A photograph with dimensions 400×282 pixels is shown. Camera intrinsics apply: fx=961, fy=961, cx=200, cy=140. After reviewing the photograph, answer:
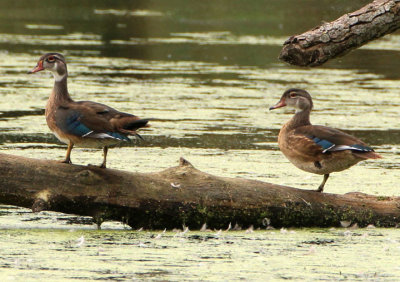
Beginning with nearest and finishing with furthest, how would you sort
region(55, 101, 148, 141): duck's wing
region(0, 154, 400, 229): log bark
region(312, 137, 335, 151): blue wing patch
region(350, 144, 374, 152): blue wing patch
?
region(0, 154, 400, 229): log bark, region(55, 101, 148, 141): duck's wing, region(350, 144, 374, 152): blue wing patch, region(312, 137, 335, 151): blue wing patch

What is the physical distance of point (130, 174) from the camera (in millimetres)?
6910

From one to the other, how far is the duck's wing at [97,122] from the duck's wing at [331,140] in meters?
1.37

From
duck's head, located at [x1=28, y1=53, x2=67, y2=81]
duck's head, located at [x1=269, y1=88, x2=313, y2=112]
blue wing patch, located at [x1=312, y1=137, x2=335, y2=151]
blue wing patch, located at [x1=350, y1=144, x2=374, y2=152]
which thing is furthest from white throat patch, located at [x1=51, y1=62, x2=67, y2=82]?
blue wing patch, located at [x1=350, y1=144, x2=374, y2=152]

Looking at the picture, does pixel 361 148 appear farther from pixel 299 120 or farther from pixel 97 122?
pixel 97 122

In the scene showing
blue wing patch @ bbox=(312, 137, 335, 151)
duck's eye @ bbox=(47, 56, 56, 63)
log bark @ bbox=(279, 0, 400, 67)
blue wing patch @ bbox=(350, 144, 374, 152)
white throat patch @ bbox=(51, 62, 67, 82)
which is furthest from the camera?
duck's eye @ bbox=(47, 56, 56, 63)

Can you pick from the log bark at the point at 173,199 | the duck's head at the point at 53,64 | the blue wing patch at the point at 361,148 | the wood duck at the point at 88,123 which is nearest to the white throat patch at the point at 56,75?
the duck's head at the point at 53,64

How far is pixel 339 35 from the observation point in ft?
20.6

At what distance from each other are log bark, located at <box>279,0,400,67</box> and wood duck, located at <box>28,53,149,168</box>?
125 cm

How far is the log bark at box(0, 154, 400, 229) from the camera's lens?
6668 mm

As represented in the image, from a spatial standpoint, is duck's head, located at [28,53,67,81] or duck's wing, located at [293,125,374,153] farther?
duck's head, located at [28,53,67,81]

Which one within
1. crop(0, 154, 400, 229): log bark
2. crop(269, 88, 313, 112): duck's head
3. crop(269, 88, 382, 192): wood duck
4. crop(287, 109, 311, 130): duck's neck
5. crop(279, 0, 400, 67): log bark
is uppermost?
crop(279, 0, 400, 67): log bark

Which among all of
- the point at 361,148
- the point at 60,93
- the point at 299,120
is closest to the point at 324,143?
the point at 361,148

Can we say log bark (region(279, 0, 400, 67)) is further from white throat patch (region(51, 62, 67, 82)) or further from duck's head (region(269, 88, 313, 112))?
white throat patch (region(51, 62, 67, 82))

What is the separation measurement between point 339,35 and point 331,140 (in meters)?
1.22
